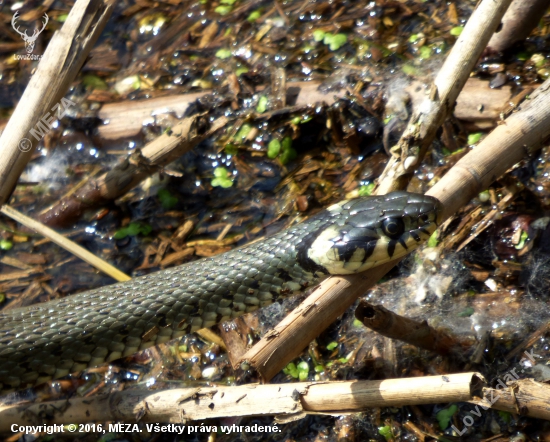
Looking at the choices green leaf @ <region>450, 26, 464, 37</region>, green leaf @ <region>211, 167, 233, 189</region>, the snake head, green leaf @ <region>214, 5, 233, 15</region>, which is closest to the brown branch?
green leaf @ <region>450, 26, 464, 37</region>

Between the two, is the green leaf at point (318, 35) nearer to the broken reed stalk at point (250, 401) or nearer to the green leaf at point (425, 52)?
the green leaf at point (425, 52)

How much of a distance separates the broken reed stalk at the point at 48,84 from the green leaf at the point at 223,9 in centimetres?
335

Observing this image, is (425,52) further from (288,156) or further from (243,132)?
(243,132)

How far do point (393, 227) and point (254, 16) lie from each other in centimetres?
337

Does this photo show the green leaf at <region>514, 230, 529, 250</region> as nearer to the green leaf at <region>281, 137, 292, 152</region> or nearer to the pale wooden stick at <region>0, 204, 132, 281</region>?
the green leaf at <region>281, 137, 292, 152</region>

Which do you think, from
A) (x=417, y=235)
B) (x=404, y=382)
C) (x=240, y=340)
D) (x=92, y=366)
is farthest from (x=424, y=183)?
(x=92, y=366)

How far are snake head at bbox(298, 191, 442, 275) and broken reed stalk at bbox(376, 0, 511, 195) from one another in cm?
26

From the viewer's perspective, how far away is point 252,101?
564 cm

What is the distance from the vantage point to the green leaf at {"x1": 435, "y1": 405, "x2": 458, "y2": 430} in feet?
11.9

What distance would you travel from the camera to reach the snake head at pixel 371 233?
12.4ft

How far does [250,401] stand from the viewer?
3.02 meters

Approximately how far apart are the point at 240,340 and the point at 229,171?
63.0 inches

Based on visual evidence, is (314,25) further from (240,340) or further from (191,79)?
(240,340)

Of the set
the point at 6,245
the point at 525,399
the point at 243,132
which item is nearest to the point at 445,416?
the point at 525,399
